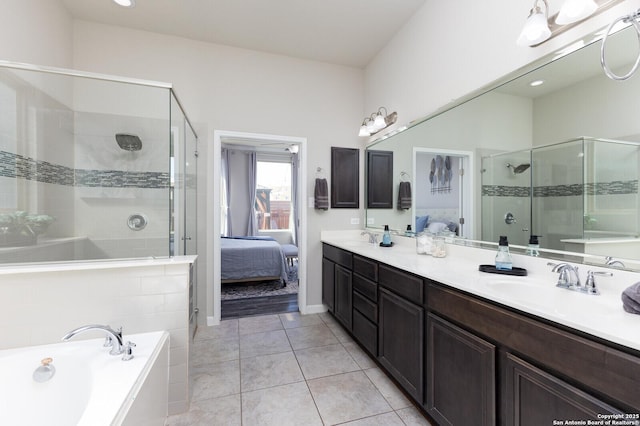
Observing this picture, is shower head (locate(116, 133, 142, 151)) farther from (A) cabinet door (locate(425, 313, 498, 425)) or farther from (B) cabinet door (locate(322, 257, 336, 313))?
(A) cabinet door (locate(425, 313, 498, 425))

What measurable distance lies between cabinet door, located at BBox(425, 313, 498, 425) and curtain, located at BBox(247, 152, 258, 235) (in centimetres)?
560

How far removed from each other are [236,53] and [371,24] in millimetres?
1574

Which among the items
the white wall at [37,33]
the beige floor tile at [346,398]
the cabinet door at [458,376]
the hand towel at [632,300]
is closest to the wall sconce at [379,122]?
the cabinet door at [458,376]

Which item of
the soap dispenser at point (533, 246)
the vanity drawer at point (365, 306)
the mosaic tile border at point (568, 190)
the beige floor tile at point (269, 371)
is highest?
the mosaic tile border at point (568, 190)

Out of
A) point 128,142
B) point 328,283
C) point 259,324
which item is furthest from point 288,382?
point 128,142

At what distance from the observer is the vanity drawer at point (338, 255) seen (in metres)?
2.70

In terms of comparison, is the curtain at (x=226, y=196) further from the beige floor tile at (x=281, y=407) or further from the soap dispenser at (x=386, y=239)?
the beige floor tile at (x=281, y=407)

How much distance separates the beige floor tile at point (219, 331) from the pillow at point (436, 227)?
2.23 meters

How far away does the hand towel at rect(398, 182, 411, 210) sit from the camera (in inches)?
111

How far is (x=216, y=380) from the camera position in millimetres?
2045

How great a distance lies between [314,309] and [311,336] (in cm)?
67

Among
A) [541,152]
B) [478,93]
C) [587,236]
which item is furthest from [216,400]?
[478,93]

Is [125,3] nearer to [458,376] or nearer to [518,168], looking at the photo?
[518,168]

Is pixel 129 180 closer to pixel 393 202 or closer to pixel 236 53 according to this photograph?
pixel 236 53
